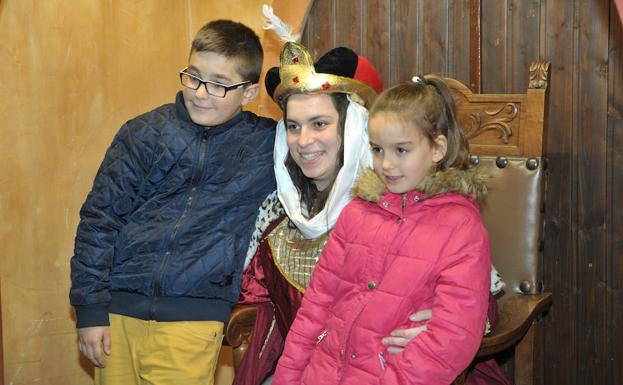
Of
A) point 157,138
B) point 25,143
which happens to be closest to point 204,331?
point 157,138

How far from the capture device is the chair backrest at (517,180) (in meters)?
2.43

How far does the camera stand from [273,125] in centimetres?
244

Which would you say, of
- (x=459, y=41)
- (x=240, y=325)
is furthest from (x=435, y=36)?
(x=240, y=325)

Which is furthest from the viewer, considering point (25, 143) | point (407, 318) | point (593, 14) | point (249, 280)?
point (25, 143)

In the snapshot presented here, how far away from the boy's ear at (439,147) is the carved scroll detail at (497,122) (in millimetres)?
670

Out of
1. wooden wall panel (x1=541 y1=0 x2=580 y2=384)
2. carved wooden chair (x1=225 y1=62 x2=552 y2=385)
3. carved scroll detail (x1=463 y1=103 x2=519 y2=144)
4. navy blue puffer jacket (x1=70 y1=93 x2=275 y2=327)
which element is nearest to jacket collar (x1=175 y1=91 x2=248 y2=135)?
navy blue puffer jacket (x1=70 y1=93 x2=275 y2=327)

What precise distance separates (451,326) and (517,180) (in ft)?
2.93

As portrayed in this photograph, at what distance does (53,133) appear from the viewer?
3.02 m

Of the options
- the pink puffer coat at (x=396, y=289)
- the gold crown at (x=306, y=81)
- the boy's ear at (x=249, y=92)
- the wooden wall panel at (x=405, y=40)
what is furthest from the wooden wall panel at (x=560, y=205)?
the boy's ear at (x=249, y=92)

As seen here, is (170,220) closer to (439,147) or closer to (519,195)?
(439,147)

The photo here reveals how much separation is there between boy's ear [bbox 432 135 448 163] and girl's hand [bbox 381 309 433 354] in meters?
0.38

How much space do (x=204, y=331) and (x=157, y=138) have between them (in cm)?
58

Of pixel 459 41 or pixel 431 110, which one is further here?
pixel 459 41

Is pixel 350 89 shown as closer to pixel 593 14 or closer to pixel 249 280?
pixel 249 280
